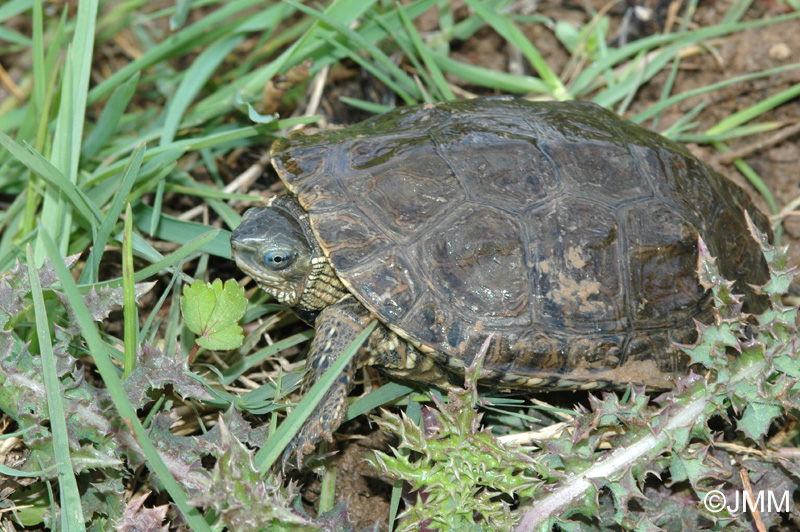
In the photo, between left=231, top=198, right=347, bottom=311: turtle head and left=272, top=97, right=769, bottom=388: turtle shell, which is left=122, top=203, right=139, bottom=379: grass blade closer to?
left=231, top=198, right=347, bottom=311: turtle head

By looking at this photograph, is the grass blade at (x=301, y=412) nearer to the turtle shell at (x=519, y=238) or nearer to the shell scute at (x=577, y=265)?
the turtle shell at (x=519, y=238)

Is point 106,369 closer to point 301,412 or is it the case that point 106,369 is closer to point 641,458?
point 301,412

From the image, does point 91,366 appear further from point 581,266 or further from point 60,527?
point 581,266

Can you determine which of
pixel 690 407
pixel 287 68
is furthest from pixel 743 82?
pixel 287 68

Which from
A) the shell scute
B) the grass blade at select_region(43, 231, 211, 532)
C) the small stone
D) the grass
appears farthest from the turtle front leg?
the small stone

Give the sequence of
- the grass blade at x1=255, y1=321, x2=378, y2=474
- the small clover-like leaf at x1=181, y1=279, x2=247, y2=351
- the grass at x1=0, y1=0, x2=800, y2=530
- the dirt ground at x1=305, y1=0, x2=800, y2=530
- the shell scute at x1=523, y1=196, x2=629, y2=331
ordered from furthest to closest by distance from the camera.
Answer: the dirt ground at x1=305, y1=0, x2=800, y2=530, the shell scute at x1=523, y1=196, x2=629, y2=331, the small clover-like leaf at x1=181, y1=279, x2=247, y2=351, the grass at x1=0, y1=0, x2=800, y2=530, the grass blade at x1=255, y1=321, x2=378, y2=474

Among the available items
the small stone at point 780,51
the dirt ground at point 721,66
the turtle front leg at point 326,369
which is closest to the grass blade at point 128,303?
the turtle front leg at point 326,369
